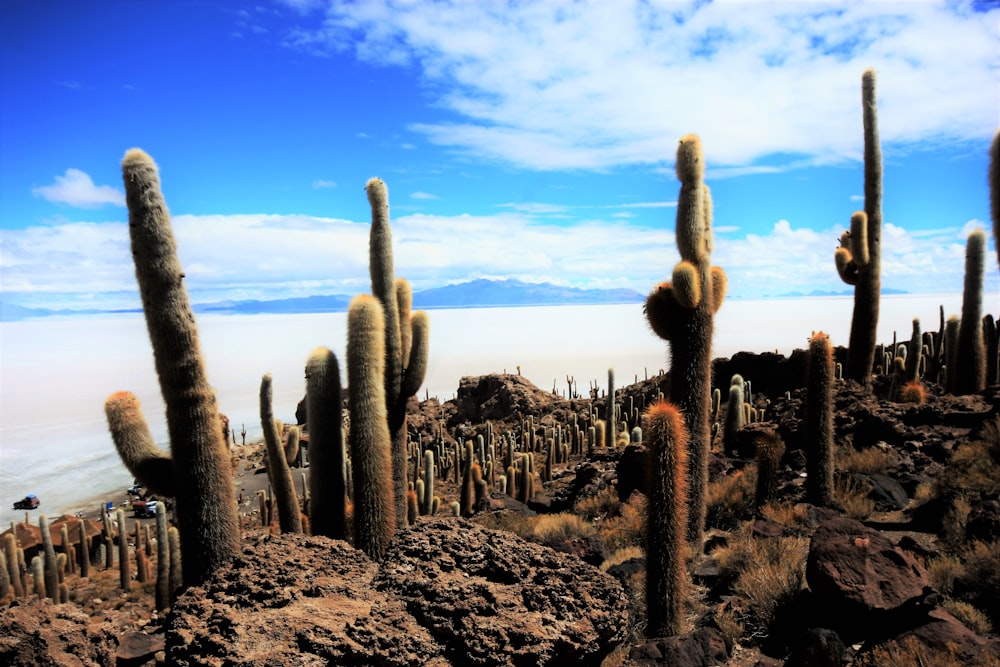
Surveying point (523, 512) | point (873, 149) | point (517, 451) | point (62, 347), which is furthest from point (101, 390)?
point (62, 347)

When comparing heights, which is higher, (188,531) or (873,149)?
(873,149)

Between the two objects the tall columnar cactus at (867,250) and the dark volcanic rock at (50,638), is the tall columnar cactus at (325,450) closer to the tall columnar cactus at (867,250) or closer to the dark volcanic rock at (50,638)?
the dark volcanic rock at (50,638)

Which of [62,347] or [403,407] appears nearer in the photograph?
[403,407]

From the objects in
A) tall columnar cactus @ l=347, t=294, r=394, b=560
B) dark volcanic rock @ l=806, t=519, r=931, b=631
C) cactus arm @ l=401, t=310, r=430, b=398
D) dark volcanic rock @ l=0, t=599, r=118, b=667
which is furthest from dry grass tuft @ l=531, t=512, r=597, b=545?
dark volcanic rock @ l=0, t=599, r=118, b=667

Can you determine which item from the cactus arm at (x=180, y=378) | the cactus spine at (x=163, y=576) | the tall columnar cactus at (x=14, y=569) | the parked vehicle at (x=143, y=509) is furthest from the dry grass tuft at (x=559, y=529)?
the parked vehicle at (x=143, y=509)

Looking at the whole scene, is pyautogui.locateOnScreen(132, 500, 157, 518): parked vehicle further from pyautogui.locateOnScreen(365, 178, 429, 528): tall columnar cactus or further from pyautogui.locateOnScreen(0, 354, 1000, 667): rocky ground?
pyautogui.locateOnScreen(0, 354, 1000, 667): rocky ground

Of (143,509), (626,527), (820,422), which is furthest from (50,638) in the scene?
(143,509)

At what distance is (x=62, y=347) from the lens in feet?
398

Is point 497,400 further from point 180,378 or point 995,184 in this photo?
point 995,184

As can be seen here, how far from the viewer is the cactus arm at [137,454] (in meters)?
6.87

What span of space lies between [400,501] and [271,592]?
4661mm

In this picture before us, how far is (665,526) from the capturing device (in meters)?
6.68

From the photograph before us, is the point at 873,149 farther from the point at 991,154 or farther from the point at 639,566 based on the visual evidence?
the point at 639,566

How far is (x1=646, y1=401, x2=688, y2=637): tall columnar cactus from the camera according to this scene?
6.54 metres
